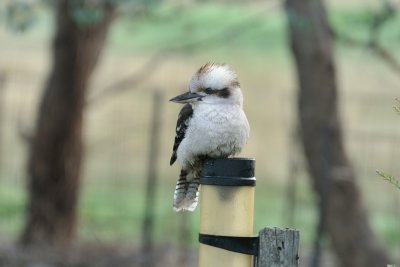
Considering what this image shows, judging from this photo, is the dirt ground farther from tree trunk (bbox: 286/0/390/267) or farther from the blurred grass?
tree trunk (bbox: 286/0/390/267)

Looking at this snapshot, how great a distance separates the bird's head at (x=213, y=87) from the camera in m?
4.56

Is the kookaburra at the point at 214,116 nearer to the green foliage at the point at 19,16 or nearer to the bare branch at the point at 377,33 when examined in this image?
the green foliage at the point at 19,16

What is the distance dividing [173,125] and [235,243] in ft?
45.3

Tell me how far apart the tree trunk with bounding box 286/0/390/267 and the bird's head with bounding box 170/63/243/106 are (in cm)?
532

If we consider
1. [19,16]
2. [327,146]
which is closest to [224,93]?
[19,16]

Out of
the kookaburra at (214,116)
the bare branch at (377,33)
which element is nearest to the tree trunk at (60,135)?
the bare branch at (377,33)

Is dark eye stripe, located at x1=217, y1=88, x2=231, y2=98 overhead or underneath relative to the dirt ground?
overhead

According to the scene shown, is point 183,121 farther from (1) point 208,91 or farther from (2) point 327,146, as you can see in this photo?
(2) point 327,146

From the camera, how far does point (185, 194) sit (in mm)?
4926

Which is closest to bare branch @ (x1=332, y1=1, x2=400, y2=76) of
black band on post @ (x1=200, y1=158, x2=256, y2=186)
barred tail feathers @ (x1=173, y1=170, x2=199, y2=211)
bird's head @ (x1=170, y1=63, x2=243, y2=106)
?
barred tail feathers @ (x1=173, y1=170, x2=199, y2=211)

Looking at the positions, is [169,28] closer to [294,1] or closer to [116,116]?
[116,116]

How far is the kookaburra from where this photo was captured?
4516 millimetres

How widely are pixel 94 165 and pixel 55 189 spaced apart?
188 inches

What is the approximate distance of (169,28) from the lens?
18.0m
